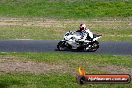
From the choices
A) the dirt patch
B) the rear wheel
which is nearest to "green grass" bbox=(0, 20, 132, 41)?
the rear wheel

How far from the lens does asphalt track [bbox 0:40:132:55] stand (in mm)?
22297

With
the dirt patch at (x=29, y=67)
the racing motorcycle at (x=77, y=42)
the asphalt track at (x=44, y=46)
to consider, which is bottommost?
the asphalt track at (x=44, y=46)

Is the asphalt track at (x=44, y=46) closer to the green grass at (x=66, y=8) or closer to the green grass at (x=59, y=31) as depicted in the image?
the green grass at (x=59, y=31)

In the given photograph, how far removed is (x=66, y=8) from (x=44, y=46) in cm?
2652

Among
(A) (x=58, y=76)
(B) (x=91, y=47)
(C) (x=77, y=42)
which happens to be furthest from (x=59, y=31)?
(A) (x=58, y=76)

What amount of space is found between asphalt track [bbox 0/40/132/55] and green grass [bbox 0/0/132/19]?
18.5 meters

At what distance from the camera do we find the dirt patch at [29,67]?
15.2 metres

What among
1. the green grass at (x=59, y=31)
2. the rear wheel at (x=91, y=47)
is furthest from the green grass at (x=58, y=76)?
the green grass at (x=59, y=31)

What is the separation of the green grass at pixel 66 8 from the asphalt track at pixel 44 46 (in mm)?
18522

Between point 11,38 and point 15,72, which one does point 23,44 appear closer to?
point 11,38

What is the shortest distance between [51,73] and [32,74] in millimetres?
671

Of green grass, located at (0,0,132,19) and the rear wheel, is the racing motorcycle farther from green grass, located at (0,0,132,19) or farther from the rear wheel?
green grass, located at (0,0,132,19)

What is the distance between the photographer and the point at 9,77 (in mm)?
14328

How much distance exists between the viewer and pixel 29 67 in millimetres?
15836
